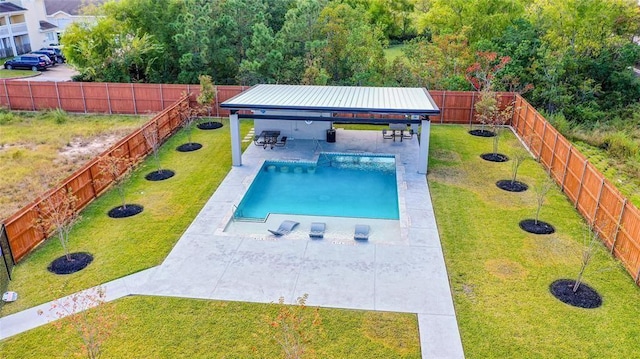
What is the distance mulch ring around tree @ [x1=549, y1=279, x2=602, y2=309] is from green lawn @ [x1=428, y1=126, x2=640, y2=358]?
160mm

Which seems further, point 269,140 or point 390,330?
point 269,140

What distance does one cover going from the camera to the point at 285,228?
1496 centimetres

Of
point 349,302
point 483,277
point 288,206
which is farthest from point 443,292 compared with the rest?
point 288,206

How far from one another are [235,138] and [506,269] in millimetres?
11672

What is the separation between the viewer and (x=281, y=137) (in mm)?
23547

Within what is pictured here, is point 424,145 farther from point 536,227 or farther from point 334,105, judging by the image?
point 536,227

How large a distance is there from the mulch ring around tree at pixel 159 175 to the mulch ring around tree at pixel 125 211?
252 cm

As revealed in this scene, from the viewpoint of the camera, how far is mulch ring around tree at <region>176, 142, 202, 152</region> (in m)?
22.1

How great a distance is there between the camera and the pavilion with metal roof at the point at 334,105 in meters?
18.8

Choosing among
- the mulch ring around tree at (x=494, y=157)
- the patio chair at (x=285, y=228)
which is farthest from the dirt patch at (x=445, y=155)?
the patio chair at (x=285, y=228)

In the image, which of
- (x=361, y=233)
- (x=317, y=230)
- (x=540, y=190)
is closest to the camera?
(x=361, y=233)

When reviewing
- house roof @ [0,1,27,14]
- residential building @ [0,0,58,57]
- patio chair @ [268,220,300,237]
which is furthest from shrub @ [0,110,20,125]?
house roof @ [0,1,27,14]

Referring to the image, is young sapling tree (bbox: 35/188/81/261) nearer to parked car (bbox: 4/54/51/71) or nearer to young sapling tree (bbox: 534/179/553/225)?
young sapling tree (bbox: 534/179/553/225)

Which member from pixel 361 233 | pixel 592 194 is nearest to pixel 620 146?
pixel 592 194
